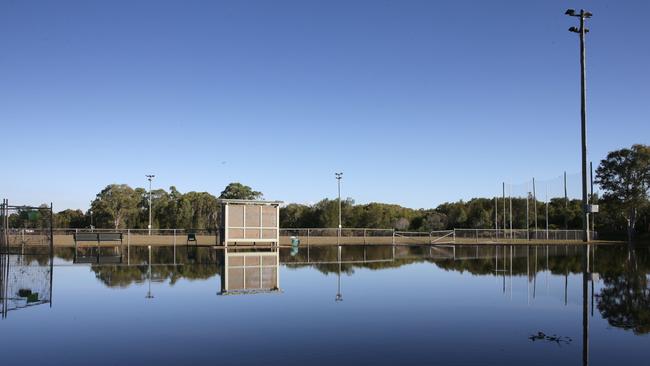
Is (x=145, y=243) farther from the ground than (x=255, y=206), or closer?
closer

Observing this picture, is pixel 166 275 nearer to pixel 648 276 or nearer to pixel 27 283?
pixel 27 283

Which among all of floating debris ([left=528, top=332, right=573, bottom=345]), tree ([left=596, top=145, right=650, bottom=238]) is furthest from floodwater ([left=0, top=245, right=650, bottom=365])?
tree ([left=596, top=145, right=650, bottom=238])

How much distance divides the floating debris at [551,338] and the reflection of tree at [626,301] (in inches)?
55.9

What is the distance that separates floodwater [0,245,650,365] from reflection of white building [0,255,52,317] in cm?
6

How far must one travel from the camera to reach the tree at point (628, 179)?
57031 mm

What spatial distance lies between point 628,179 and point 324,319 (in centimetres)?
5840

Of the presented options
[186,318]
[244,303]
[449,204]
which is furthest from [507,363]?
[449,204]

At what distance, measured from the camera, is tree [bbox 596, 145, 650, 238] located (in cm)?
5703

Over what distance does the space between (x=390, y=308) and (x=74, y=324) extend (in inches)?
231

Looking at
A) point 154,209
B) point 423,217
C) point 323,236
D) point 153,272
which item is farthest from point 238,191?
point 153,272

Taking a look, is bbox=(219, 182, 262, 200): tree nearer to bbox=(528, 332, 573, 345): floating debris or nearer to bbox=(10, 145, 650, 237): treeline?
bbox=(10, 145, 650, 237): treeline

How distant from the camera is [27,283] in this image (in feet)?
49.9

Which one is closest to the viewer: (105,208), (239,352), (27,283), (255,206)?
(239,352)

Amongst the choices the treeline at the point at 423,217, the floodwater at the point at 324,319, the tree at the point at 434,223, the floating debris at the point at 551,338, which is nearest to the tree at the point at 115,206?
the treeline at the point at 423,217
